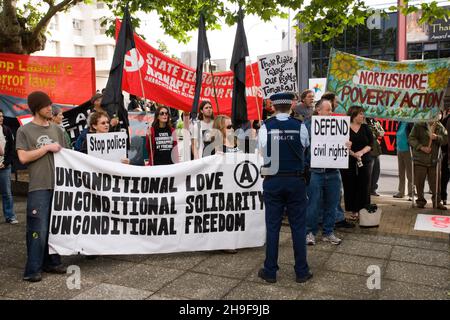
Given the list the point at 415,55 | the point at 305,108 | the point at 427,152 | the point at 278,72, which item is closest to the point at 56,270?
the point at 305,108

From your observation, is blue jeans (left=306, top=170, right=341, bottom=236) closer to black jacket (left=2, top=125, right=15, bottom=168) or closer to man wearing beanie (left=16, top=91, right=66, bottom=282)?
man wearing beanie (left=16, top=91, right=66, bottom=282)

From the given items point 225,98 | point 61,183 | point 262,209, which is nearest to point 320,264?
point 262,209

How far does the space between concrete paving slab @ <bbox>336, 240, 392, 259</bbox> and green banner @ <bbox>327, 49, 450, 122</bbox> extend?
283 centimetres

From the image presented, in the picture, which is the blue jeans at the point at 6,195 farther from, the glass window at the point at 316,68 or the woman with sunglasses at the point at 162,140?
the glass window at the point at 316,68

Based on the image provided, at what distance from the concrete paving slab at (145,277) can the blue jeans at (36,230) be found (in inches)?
30.5

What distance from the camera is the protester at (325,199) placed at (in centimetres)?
614

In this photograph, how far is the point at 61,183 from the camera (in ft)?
16.9

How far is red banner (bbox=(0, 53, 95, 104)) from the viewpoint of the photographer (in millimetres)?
9516

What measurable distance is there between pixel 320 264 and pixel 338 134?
1.83 m

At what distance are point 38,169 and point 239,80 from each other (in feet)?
10.3

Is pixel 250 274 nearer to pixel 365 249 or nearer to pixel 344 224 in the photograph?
pixel 365 249

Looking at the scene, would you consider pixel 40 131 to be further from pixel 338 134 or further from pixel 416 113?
pixel 416 113

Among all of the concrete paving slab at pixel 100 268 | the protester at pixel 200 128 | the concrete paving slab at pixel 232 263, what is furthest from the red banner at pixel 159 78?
the concrete paving slab at pixel 100 268

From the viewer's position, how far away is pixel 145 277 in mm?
4867
